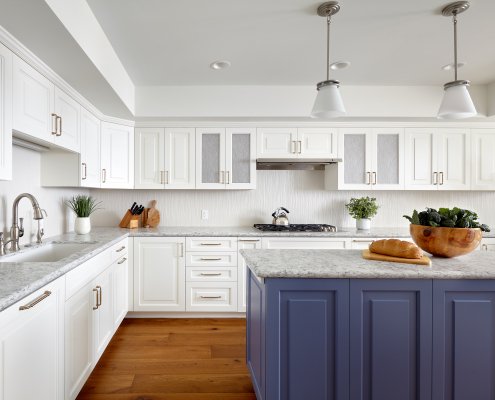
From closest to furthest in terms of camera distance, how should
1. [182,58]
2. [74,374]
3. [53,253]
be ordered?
[74,374] → [53,253] → [182,58]

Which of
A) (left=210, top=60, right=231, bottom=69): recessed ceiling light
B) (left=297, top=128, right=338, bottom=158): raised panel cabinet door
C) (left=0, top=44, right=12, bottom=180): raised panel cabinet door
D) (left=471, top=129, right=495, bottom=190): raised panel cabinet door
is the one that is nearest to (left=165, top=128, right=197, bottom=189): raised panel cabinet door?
(left=210, top=60, right=231, bottom=69): recessed ceiling light

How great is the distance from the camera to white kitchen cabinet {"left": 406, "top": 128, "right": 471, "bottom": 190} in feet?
11.8

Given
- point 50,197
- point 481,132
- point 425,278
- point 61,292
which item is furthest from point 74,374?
point 481,132

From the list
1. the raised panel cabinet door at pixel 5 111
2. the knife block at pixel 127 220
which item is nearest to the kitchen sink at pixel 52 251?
the raised panel cabinet door at pixel 5 111

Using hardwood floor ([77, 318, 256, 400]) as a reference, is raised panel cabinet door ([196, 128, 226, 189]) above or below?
above

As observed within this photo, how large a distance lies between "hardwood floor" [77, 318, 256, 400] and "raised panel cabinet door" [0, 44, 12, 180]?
1508 millimetres

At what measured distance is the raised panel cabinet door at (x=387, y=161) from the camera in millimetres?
3584

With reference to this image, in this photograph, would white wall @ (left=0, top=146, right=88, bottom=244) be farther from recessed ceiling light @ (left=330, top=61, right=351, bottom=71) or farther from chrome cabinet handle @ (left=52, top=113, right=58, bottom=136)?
recessed ceiling light @ (left=330, top=61, right=351, bottom=71)

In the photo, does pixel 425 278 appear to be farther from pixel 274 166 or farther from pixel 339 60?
pixel 274 166

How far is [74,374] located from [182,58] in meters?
2.46

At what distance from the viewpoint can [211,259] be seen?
10.7ft

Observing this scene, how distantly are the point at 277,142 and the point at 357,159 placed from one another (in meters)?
0.96

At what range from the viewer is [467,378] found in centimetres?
147

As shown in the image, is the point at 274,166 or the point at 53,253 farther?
the point at 274,166
